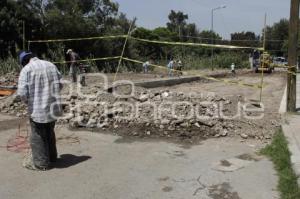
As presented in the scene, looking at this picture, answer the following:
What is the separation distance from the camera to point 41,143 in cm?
727

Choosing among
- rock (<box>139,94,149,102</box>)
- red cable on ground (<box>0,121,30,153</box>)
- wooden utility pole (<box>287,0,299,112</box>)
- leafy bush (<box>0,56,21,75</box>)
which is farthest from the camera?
leafy bush (<box>0,56,21,75</box>)

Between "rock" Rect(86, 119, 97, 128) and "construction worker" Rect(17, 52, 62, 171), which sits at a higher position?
"construction worker" Rect(17, 52, 62, 171)

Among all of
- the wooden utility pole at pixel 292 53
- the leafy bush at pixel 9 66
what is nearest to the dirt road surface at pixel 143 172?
the wooden utility pole at pixel 292 53

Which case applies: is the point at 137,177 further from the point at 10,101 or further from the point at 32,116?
the point at 10,101

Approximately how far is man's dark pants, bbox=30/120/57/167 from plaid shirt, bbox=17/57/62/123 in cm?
15

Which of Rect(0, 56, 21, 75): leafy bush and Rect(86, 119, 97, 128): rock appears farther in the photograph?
Rect(0, 56, 21, 75): leafy bush

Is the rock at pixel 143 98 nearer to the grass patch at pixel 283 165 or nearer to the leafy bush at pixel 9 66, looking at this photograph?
the grass patch at pixel 283 165

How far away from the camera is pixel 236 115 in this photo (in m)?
11.3

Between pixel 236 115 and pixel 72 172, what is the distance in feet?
17.4

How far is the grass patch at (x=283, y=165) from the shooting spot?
20.3 feet

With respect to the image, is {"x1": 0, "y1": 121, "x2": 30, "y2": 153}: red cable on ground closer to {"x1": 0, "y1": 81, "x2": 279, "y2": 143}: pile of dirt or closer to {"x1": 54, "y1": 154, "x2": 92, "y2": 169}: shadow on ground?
{"x1": 54, "y1": 154, "x2": 92, "y2": 169}: shadow on ground

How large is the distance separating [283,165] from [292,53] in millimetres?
5975

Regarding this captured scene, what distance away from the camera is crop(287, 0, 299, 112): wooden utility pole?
12610mm

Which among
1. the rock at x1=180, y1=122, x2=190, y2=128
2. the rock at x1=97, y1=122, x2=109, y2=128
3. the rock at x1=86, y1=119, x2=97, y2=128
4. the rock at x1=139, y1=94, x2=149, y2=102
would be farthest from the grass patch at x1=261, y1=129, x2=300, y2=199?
the rock at x1=86, y1=119, x2=97, y2=128
